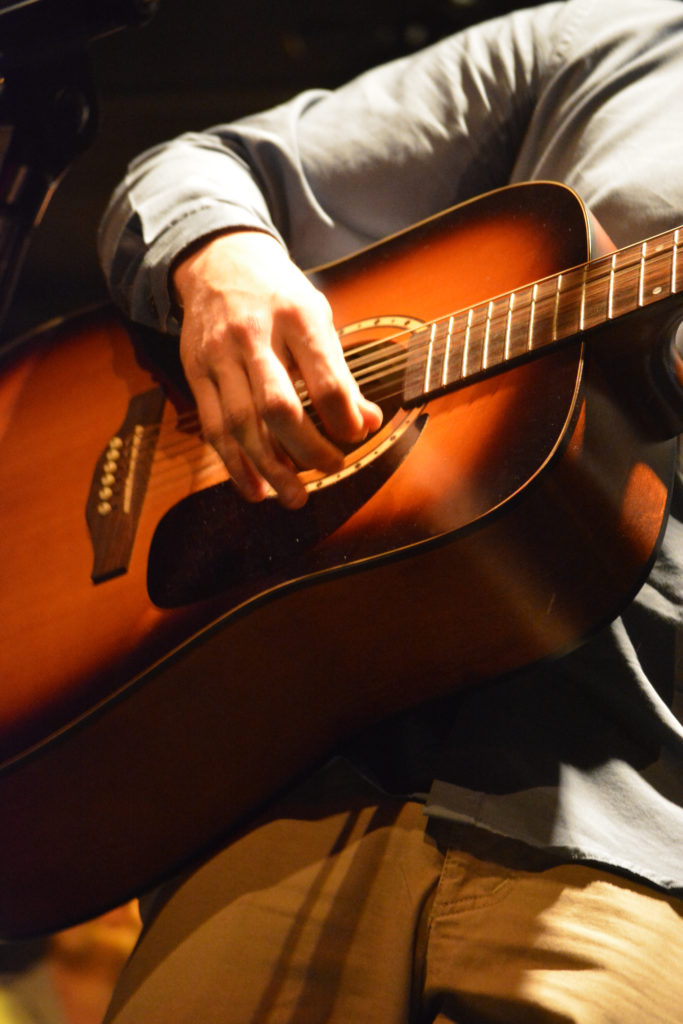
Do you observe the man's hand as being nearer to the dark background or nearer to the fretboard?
the fretboard

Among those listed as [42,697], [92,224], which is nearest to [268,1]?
[92,224]

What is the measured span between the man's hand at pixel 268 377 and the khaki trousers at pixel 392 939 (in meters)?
0.31

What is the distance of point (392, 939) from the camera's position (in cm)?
55

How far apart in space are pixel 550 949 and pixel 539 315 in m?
0.46

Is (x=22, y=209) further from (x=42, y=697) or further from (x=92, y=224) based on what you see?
(x=92, y=224)

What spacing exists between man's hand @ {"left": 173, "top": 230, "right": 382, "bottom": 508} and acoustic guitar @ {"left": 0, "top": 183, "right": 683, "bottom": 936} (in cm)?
4

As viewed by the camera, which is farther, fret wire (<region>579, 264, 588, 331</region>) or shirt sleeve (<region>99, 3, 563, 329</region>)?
shirt sleeve (<region>99, 3, 563, 329</region>)

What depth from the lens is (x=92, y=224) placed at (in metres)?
1.38

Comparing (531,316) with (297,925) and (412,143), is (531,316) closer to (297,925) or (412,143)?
(412,143)

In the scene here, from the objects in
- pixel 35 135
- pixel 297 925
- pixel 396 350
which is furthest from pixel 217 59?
pixel 297 925

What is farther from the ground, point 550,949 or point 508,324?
point 508,324

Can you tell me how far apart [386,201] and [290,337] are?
361mm

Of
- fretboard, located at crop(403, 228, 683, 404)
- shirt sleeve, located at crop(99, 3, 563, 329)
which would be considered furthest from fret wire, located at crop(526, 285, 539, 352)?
shirt sleeve, located at crop(99, 3, 563, 329)

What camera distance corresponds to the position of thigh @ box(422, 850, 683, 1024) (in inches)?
19.0
